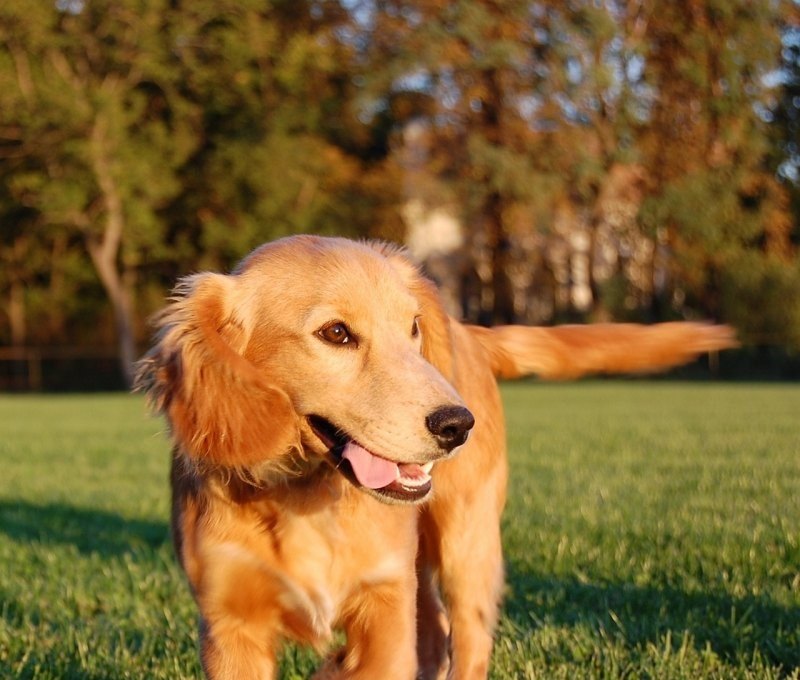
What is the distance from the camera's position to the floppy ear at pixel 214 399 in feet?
10.7

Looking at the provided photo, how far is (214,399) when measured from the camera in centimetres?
327

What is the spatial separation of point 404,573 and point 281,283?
3.16 ft

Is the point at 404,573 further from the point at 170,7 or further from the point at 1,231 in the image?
the point at 1,231

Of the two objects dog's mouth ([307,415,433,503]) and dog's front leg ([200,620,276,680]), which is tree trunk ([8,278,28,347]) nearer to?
dog's front leg ([200,620,276,680])

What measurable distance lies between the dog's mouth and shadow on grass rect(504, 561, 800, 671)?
4.38 ft

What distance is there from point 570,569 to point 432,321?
2.15 meters

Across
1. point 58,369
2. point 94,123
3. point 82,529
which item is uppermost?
point 94,123

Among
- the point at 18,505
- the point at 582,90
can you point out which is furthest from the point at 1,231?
the point at 18,505

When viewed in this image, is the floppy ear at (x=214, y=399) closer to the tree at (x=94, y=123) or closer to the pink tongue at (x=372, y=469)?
the pink tongue at (x=372, y=469)

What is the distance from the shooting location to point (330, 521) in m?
3.49

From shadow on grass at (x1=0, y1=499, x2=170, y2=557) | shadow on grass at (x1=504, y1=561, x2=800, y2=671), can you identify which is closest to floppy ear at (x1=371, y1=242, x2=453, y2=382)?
shadow on grass at (x1=504, y1=561, x2=800, y2=671)

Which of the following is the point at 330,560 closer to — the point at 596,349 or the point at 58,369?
the point at 596,349

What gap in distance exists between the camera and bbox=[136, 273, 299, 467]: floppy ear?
3.25m

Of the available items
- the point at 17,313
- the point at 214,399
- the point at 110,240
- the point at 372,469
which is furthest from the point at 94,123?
→ the point at 372,469
